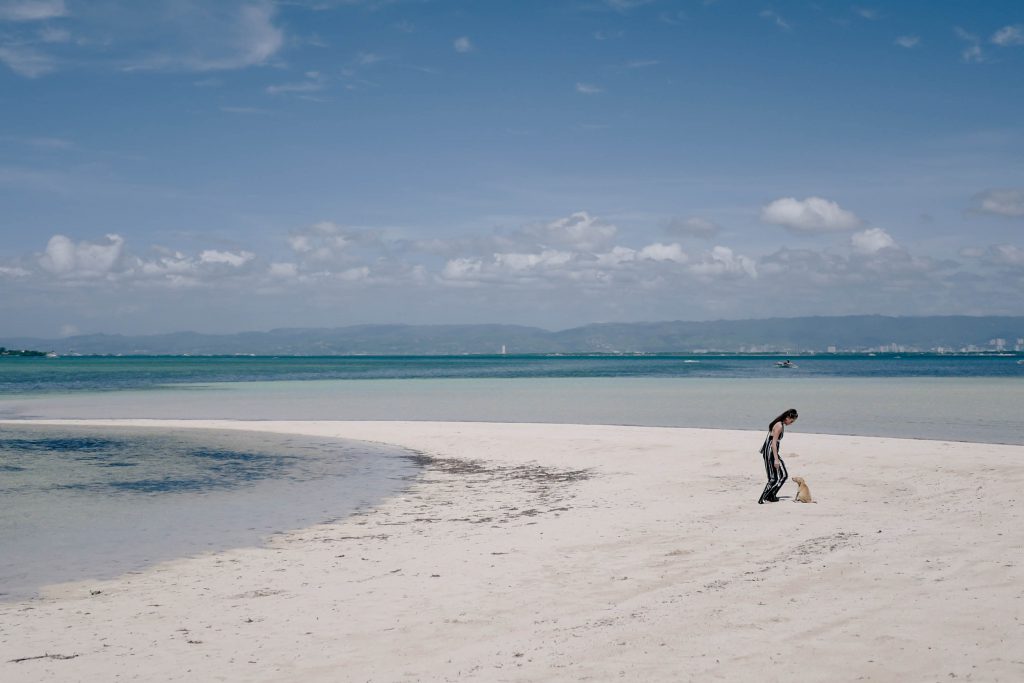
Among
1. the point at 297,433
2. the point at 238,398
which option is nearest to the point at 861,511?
the point at 297,433

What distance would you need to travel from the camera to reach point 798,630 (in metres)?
8.80

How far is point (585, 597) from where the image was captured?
404 inches

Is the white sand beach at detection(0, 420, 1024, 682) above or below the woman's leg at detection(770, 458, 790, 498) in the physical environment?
below

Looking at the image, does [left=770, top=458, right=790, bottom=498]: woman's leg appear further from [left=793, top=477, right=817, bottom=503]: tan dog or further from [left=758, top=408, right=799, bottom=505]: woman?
[left=793, top=477, right=817, bottom=503]: tan dog

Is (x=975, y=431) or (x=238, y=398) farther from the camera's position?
(x=238, y=398)

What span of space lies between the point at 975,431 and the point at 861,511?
21011mm

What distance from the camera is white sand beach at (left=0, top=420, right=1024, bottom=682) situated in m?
8.06

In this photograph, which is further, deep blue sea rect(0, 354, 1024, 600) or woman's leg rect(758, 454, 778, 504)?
woman's leg rect(758, 454, 778, 504)

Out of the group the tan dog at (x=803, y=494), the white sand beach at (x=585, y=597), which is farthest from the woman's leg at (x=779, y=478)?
the white sand beach at (x=585, y=597)

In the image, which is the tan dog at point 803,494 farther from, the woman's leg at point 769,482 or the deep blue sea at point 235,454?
the deep blue sea at point 235,454

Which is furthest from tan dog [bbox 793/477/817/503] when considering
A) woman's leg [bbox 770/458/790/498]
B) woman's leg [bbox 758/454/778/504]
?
woman's leg [bbox 758/454/778/504]

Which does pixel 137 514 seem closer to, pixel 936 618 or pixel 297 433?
pixel 936 618

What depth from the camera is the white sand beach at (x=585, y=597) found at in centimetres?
806

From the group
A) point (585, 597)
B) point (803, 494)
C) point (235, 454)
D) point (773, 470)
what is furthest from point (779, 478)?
point (235, 454)
